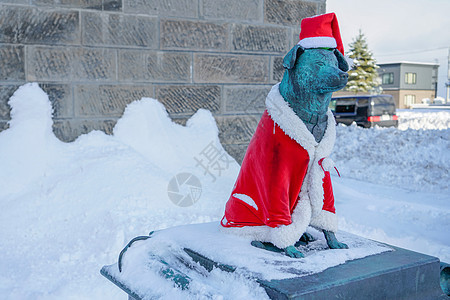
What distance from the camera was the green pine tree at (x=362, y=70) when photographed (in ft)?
102

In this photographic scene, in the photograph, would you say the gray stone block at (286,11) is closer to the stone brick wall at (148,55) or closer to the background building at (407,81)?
the stone brick wall at (148,55)

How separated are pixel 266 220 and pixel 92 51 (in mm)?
3191

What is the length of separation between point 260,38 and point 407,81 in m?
45.7

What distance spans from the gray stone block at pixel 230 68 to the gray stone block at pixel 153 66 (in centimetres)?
16

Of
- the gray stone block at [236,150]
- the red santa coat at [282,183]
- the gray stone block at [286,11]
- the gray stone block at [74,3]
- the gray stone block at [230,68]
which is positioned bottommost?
the gray stone block at [236,150]

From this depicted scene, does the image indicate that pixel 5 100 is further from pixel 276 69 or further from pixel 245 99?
pixel 276 69

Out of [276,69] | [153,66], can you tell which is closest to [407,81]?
[276,69]

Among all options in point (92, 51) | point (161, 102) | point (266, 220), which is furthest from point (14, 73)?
point (266, 220)

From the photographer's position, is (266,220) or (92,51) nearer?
(266,220)

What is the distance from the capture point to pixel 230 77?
5348mm

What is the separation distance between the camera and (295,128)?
218 cm

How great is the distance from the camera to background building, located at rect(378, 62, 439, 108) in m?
45.9

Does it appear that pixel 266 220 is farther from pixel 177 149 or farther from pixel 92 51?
pixel 92 51

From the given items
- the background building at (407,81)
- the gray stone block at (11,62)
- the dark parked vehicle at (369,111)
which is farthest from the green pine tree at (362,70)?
the gray stone block at (11,62)
